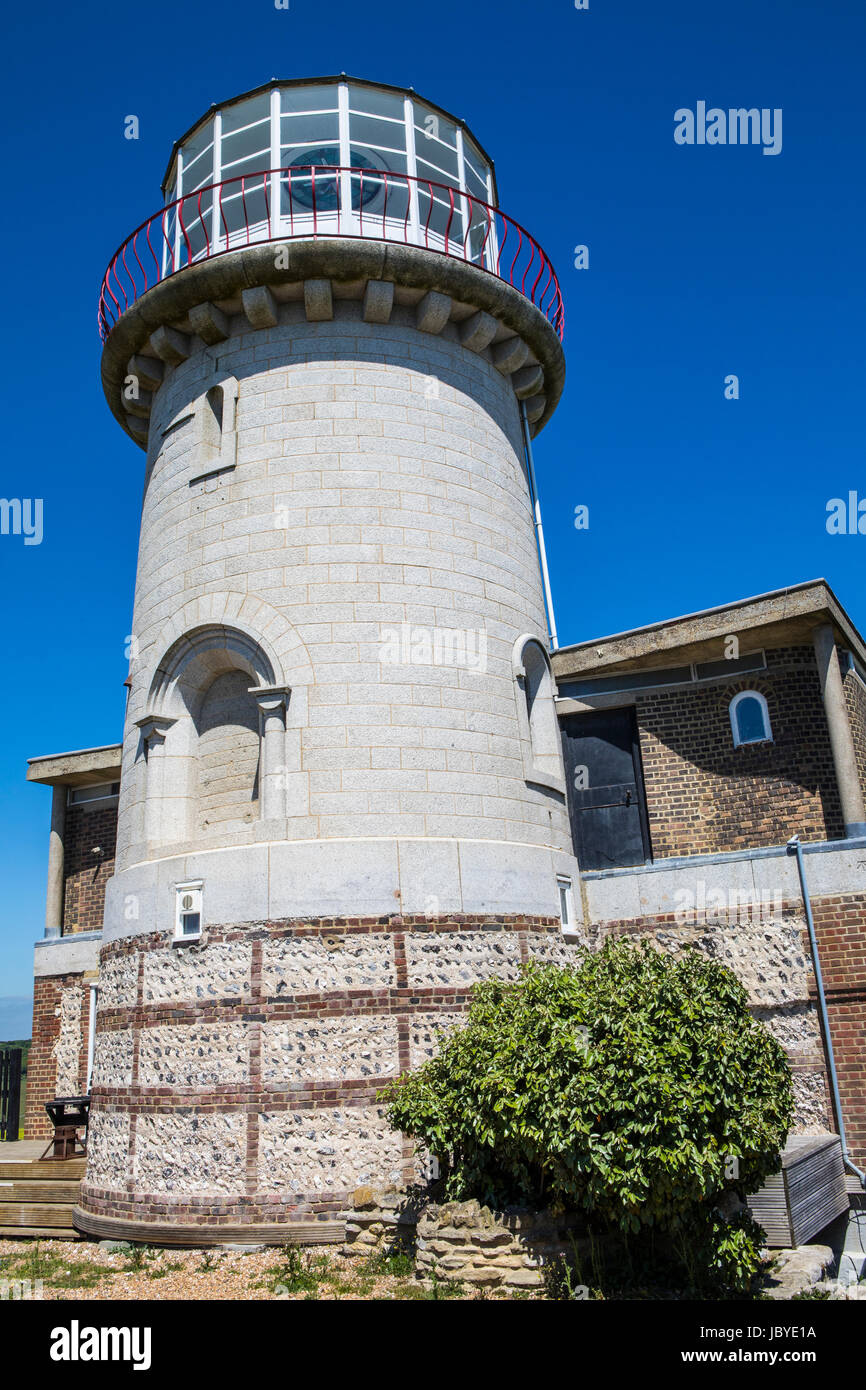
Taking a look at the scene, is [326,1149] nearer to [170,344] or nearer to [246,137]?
[170,344]

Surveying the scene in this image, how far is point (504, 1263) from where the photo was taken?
7.69 meters

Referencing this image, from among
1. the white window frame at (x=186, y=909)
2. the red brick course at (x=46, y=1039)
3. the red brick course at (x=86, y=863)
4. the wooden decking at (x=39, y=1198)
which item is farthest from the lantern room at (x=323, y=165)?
the red brick course at (x=46, y=1039)

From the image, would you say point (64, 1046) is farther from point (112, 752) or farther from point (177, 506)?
point (177, 506)

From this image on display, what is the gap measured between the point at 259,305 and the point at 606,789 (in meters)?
8.50

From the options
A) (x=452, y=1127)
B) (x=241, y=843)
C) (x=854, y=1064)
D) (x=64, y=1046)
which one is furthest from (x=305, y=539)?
(x=64, y=1046)

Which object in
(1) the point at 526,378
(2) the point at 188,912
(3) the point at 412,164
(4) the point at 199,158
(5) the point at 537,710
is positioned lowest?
(2) the point at 188,912

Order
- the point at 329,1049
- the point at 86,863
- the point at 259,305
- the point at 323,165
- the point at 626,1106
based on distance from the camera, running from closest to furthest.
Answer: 1. the point at 626,1106
2. the point at 329,1049
3. the point at 259,305
4. the point at 323,165
5. the point at 86,863

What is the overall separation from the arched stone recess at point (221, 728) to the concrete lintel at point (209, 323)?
363cm

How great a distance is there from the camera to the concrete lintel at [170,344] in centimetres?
1335

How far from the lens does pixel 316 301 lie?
12.5m

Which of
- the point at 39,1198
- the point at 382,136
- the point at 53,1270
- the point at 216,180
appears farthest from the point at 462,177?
the point at 39,1198

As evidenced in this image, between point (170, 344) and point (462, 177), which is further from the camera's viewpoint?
point (462, 177)

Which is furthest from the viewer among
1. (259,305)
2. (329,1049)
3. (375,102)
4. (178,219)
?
(178,219)

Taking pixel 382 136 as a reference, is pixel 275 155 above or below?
below
